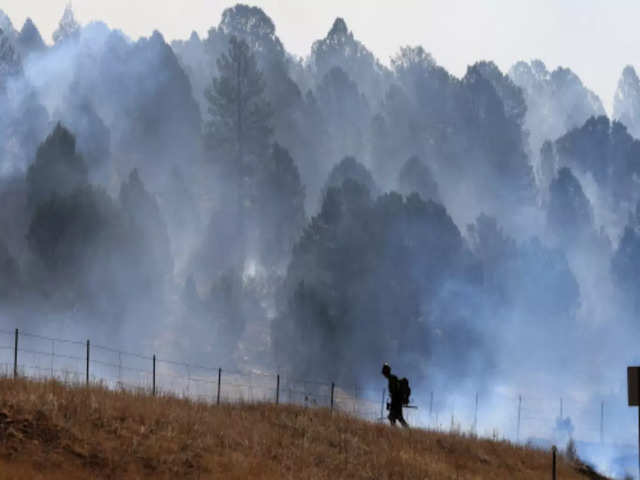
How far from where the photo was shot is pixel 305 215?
107438 mm

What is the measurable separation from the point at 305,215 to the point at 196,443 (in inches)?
3423

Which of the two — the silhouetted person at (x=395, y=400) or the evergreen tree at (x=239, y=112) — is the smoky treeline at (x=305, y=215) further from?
the silhouetted person at (x=395, y=400)

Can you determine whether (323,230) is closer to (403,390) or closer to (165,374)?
(165,374)

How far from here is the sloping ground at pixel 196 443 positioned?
1869cm

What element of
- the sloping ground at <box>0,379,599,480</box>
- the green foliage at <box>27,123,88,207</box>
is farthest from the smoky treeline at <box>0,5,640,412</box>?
the sloping ground at <box>0,379,599,480</box>

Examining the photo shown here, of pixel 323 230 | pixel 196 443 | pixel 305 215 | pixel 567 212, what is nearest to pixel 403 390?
pixel 196 443

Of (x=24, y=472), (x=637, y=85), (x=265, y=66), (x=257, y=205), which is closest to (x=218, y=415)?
(x=24, y=472)

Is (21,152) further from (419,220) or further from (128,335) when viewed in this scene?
(419,220)

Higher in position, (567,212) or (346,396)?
(567,212)

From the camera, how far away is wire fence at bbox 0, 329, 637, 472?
70562 millimetres

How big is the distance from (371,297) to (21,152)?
114ft

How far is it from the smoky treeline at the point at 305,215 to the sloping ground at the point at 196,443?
2005 inches

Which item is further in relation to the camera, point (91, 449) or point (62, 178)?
point (62, 178)

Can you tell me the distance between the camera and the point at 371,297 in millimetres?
86062
